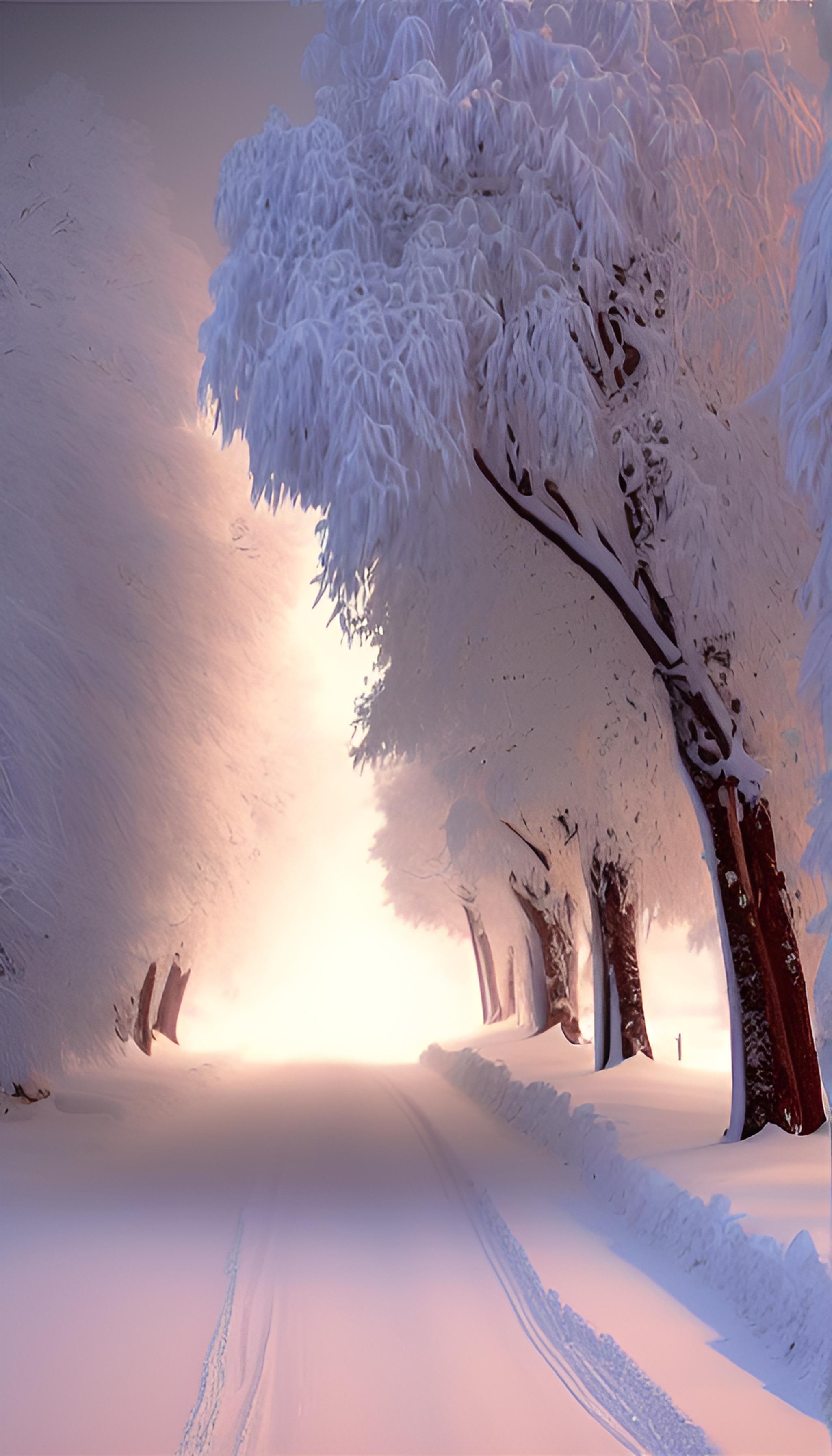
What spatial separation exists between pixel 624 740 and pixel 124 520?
626 centimetres

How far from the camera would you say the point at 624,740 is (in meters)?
11.7

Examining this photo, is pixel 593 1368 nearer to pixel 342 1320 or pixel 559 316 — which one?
pixel 342 1320

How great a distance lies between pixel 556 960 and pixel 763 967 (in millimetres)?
12949

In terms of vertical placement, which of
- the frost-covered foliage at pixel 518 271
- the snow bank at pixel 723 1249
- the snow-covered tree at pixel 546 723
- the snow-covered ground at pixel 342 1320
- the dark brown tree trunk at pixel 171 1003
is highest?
the frost-covered foliage at pixel 518 271

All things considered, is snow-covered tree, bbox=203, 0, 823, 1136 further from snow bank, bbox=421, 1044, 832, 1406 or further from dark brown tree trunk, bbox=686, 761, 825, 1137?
snow bank, bbox=421, 1044, 832, 1406

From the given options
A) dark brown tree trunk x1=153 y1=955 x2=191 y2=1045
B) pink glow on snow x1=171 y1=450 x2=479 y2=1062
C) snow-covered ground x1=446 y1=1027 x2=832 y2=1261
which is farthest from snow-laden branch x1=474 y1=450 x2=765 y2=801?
dark brown tree trunk x1=153 y1=955 x2=191 y2=1045

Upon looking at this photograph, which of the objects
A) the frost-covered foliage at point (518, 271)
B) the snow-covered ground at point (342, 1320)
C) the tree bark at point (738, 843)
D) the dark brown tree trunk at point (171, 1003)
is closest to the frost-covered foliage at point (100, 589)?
the snow-covered ground at point (342, 1320)

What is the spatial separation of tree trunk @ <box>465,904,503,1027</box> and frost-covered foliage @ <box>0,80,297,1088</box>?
18.5 m

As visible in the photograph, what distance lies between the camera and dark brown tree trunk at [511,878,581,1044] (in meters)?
21.4

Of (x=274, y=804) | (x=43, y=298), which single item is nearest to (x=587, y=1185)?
(x=43, y=298)

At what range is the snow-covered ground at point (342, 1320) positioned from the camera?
14.0 feet

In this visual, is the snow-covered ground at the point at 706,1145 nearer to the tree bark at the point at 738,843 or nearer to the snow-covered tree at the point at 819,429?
the tree bark at the point at 738,843

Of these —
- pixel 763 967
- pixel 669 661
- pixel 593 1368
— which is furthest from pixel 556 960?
pixel 593 1368

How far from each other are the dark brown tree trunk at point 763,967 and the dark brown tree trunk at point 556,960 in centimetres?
1160
